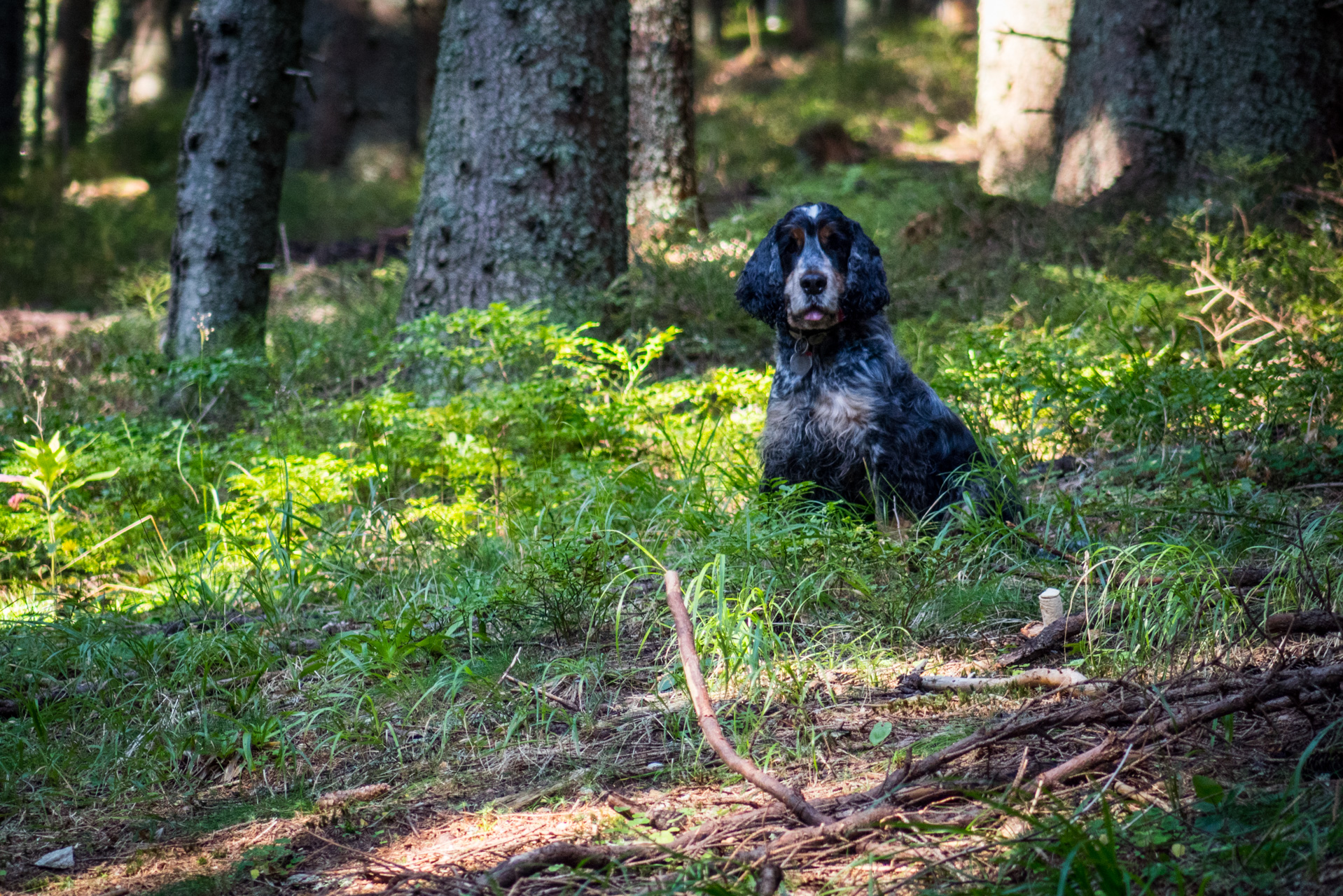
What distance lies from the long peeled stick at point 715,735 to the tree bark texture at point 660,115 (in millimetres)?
7149

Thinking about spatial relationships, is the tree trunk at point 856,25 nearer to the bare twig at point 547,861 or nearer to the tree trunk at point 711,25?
the tree trunk at point 711,25

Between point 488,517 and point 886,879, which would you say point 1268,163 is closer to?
point 488,517

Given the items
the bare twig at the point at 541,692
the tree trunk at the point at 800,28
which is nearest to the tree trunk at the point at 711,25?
the tree trunk at the point at 800,28

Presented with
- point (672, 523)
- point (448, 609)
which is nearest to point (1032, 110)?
point (672, 523)

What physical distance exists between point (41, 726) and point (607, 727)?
1.75 m

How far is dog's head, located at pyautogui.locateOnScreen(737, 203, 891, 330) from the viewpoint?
4.12 metres

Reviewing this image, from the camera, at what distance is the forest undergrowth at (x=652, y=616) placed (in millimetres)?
2246

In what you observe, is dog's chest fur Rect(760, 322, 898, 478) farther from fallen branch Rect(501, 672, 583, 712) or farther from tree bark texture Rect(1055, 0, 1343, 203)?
tree bark texture Rect(1055, 0, 1343, 203)

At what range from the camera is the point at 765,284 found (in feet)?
14.2

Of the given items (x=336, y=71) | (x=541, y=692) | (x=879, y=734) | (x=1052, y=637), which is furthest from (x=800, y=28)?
(x=879, y=734)

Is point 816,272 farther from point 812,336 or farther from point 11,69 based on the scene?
point 11,69

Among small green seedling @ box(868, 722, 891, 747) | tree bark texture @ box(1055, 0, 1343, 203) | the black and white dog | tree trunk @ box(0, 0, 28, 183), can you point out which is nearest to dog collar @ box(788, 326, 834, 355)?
the black and white dog

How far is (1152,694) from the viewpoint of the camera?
2494 millimetres

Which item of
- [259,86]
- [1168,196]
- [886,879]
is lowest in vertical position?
[886,879]
